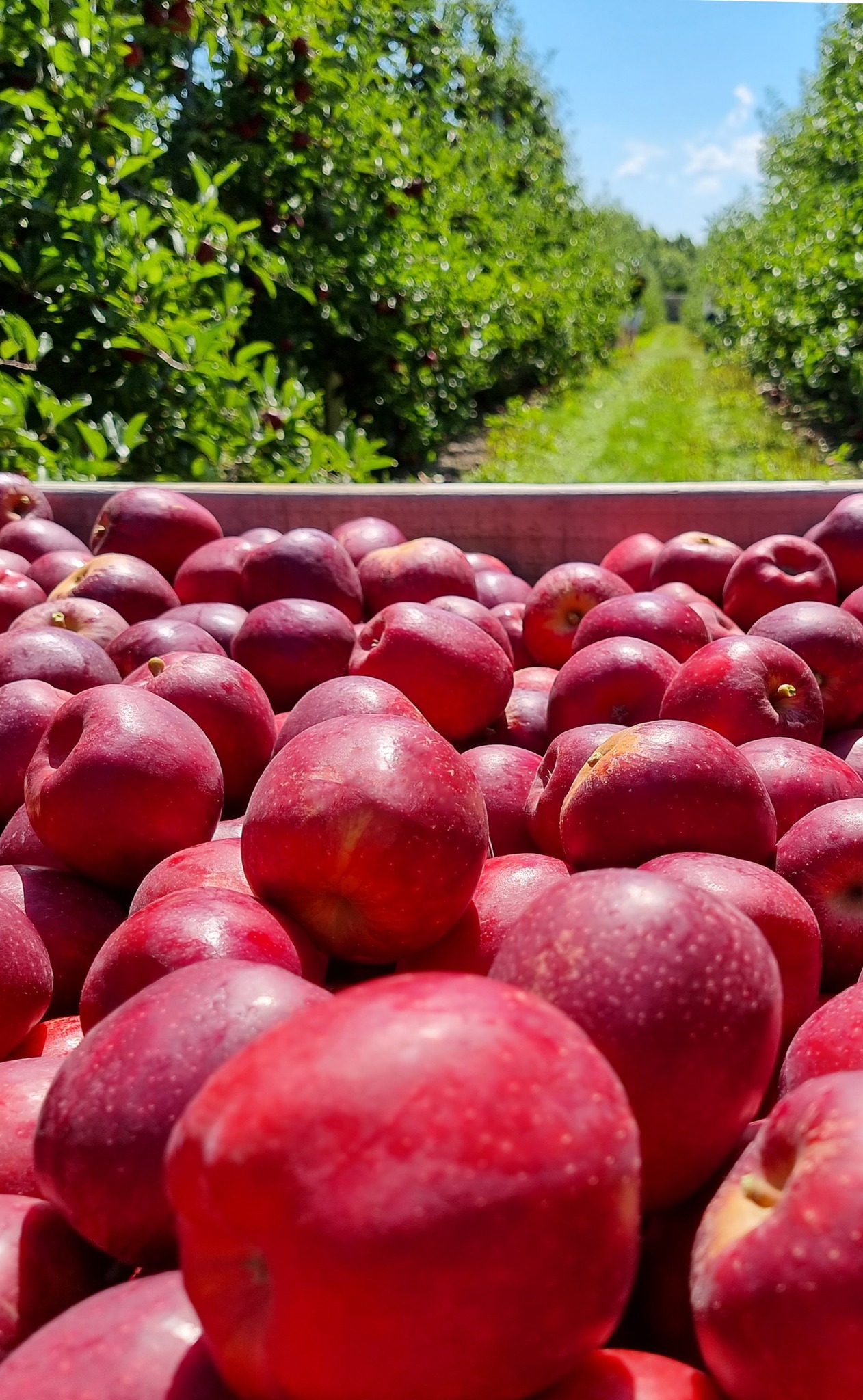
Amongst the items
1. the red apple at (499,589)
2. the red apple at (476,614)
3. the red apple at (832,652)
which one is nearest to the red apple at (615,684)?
the red apple at (832,652)

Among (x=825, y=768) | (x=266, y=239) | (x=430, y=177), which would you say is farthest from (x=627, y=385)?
(x=825, y=768)

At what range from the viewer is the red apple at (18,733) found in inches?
86.4

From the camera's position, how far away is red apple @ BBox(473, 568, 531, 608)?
3.48 meters

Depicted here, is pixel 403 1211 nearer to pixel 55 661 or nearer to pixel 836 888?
pixel 836 888

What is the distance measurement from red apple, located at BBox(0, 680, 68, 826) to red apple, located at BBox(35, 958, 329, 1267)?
1.19m

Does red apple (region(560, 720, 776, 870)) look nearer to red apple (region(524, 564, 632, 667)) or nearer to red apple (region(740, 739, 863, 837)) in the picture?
red apple (region(740, 739, 863, 837))

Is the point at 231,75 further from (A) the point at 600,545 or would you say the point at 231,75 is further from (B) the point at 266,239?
(A) the point at 600,545

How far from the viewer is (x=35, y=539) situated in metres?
3.61

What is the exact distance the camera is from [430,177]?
11266 millimetres

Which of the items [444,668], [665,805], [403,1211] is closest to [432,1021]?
[403,1211]

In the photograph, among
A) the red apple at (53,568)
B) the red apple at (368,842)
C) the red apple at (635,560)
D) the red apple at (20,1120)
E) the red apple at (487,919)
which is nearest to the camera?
the red apple at (20,1120)

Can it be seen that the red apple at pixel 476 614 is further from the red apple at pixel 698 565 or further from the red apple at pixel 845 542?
the red apple at pixel 845 542

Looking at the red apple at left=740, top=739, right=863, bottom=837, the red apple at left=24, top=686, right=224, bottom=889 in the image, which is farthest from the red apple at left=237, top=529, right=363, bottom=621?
the red apple at left=740, top=739, right=863, bottom=837

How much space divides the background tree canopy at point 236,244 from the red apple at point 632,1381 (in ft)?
15.1
